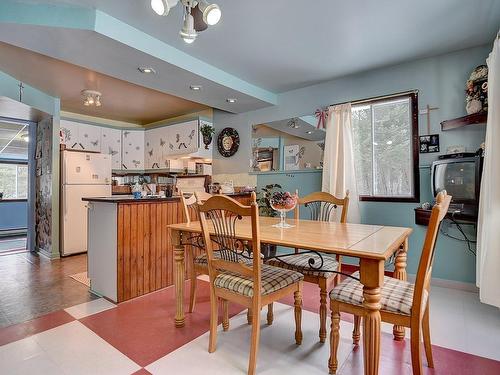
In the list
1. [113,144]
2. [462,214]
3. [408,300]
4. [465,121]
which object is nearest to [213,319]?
[408,300]

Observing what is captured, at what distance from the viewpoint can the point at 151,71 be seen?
112 inches

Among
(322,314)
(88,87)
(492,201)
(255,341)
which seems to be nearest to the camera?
(255,341)

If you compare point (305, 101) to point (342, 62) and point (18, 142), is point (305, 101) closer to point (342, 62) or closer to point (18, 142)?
point (342, 62)

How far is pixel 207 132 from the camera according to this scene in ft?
15.5

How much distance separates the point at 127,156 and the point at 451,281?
5.43 metres

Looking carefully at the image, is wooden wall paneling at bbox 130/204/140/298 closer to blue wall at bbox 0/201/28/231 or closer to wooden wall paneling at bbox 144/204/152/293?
wooden wall paneling at bbox 144/204/152/293

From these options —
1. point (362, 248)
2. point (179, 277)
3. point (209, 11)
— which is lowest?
point (179, 277)

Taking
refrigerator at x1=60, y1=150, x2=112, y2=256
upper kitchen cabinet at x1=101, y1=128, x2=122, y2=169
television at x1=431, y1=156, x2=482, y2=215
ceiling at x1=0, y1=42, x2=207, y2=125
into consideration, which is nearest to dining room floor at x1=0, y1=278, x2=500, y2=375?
television at x1=431, y1=156, x2=482, y2=215

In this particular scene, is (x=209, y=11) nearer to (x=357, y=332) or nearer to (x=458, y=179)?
(x=357, y=332)

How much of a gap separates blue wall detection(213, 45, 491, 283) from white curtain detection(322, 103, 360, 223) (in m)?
0.17

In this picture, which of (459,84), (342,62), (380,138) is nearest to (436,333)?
(380,138)

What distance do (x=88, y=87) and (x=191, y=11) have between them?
8.77 feet

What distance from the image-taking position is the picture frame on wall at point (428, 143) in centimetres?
291

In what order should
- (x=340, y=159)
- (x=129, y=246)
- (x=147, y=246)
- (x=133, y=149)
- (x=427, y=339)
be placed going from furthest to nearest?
1. (x=133, y=149)
2. (x=340, y=159)
3. (x=147, y=246)
4. (x=129, y=246)
5. (x=427, y=339)
